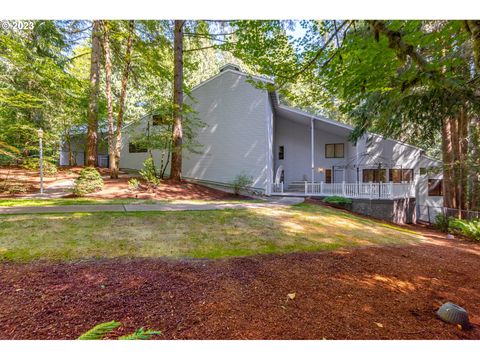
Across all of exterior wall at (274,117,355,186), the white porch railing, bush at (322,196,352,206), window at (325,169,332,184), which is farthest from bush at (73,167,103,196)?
window at (325,169,332,184)

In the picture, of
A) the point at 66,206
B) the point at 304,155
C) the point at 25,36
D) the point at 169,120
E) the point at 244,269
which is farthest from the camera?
the point at 304,155

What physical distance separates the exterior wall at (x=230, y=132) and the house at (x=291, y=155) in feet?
0.15

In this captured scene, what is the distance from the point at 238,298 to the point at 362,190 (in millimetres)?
9414

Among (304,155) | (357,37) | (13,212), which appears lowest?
(13,212)

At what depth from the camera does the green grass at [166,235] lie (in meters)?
3.12

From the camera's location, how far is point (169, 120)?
35.3 feet

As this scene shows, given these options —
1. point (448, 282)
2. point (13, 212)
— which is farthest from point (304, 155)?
point (13, 212)

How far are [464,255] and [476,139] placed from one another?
24.3ft

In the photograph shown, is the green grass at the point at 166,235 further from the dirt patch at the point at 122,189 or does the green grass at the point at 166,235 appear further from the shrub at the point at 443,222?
the shrub at the point at 443,222

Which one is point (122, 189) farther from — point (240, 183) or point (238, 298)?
point (238, 298)

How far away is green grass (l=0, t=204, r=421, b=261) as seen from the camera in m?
3.12

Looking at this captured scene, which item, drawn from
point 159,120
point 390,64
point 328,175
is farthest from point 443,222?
point 159,120

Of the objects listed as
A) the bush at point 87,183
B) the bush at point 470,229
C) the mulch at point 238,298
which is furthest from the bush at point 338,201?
the bush at point 87,183

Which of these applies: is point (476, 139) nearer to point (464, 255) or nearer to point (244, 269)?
point (464, 255)
